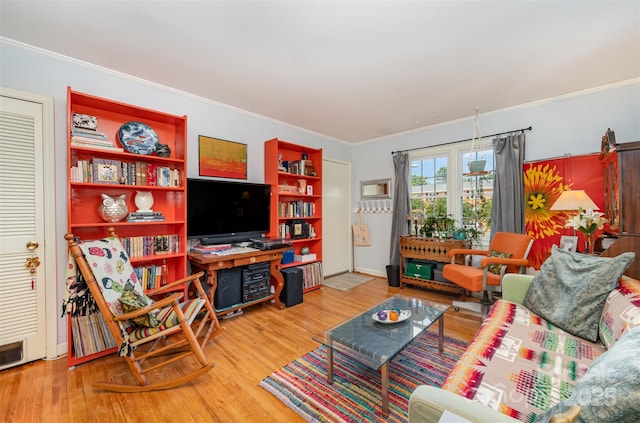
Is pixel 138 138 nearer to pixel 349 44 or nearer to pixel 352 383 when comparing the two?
pixel 349 44

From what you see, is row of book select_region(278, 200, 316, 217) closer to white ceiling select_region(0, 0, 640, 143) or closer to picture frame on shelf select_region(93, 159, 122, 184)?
white ceiling select_region(0, 0, 640, 143)

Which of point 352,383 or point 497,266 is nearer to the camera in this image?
point 352,383

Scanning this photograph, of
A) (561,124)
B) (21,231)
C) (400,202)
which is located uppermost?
(561,124)

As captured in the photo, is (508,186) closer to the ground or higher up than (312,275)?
higher up

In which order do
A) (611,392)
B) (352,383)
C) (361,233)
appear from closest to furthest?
(611,392) → (352,383) → (361,233)

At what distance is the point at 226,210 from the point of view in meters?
3.05

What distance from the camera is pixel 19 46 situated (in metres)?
2.07

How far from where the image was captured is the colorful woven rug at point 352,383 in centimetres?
159

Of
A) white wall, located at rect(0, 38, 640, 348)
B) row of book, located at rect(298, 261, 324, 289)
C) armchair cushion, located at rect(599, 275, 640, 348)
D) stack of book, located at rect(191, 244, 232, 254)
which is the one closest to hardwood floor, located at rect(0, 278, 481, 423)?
white wall, located at rect(0, 38, 640, 348)

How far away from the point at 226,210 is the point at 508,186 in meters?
3.48

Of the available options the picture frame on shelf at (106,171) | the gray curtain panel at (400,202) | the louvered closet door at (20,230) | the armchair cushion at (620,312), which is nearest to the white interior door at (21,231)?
the louvered closet door at (20,230)

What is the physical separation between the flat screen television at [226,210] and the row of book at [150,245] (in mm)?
173

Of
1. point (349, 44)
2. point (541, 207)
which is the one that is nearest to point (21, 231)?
point (349, 44)

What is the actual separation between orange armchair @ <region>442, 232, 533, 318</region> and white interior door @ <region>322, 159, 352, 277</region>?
2.03 meters
